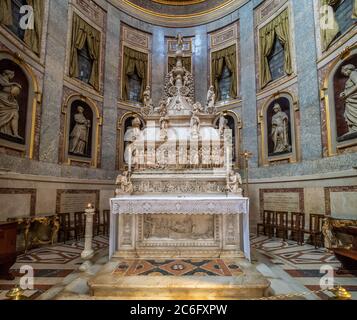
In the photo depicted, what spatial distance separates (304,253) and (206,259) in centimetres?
291

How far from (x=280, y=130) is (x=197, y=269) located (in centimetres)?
673

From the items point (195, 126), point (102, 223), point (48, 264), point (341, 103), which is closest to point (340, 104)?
point (341, 103)

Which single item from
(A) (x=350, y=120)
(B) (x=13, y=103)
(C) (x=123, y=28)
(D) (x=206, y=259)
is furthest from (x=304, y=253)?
(C) (x=123, y=28)

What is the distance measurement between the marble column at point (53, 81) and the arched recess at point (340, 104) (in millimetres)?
9143

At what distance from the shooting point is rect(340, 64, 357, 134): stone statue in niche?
244 inches

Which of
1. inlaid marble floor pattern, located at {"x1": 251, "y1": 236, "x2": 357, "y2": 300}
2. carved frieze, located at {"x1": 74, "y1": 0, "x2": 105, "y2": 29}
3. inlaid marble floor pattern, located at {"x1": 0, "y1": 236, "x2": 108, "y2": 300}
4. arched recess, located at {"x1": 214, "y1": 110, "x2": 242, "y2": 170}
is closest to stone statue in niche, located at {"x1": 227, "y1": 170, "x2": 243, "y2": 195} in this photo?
Answer: inlaid marble floor pattern, located at {"x1": 251, "y1": 236, "x2": 357, "y2": 300}

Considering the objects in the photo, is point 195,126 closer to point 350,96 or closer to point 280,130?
point 280,130

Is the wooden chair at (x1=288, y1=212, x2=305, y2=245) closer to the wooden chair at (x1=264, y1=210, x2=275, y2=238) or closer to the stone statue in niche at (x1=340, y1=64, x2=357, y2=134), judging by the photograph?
the wooden chair at (x1=264, y1=210, x2=275, y2=238)

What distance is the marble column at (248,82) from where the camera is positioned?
10078 millimetres

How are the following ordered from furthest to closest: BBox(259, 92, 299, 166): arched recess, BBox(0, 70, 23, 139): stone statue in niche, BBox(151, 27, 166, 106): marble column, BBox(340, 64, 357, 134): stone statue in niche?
1. BBox(151, 27, 166, 106): marble column
2. BBox(259, 92, 299, 166): arched recess
3. BBox(340, 64, 357, 134): stone statue in niche
4. BBox(0, 70, 23, 139): stone statue in niche

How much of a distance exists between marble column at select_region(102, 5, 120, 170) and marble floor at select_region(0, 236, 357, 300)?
4576 mm

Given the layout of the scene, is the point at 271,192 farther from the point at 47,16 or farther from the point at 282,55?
the point at 47,16

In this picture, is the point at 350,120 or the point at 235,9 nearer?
the point at 350,120
